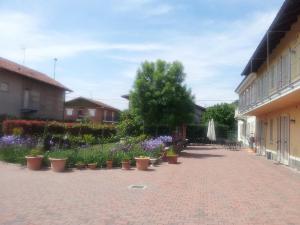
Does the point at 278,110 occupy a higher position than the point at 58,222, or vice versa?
the point at 278,110

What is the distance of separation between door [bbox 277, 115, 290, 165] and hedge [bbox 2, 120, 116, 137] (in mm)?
13154

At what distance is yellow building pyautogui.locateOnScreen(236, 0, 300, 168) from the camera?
48.8 ft

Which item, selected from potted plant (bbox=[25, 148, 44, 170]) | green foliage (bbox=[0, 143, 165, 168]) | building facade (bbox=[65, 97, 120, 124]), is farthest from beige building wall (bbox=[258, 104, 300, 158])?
building facade (bbox=[65, 97, 120, 124])

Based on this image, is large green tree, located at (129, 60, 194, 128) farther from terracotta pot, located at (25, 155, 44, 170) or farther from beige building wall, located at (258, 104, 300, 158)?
terracotta pot, located at (25, 155, 44, 170)

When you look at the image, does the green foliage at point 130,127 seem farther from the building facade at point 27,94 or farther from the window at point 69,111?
the window at point 69,111

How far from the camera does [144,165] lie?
15.4 m

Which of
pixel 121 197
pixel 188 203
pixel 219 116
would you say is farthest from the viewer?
pixel 219 116

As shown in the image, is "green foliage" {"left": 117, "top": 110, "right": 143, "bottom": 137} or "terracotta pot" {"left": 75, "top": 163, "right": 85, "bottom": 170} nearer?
"terracotta pot" {"left": 75, "top": 163, "right": 85, "bottom": 170}

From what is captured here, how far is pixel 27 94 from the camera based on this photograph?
34031 millimetres

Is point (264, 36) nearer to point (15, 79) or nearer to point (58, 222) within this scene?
point (58, 222)

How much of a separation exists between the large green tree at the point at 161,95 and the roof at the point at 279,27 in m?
4.36

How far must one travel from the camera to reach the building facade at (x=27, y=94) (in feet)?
99.9

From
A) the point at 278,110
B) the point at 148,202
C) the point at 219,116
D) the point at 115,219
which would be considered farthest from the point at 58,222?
the point at 219,116

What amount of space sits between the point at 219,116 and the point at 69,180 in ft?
149
